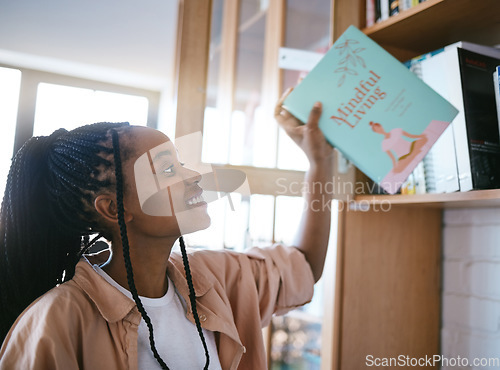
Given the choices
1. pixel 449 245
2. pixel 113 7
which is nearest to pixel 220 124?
pixel 449 245

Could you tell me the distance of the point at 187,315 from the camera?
0.90 meters

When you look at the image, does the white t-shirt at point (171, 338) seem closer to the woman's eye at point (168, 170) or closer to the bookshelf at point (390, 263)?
the woman's eye at point (168, 170)

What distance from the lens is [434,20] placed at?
3.37 feet

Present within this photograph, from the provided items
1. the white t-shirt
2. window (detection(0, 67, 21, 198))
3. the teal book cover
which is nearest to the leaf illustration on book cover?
the teal book cover

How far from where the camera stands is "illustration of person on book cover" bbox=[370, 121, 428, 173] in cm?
92

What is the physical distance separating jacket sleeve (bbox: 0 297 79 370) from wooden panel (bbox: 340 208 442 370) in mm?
737

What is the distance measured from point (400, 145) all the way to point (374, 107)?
102 mm

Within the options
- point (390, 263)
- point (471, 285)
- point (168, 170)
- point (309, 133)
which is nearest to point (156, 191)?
point (168, 170)

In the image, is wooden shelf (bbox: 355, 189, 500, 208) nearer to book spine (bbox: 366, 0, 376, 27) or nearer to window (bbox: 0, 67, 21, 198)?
book spine (bbox: 366, 0, 376, 27)

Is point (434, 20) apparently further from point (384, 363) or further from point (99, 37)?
point (99, 37)

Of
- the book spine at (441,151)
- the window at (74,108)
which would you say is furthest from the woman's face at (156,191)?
the window at (74,108)

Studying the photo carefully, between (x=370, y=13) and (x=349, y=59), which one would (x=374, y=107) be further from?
(x=370, y=13)

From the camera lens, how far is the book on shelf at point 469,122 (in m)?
0.94

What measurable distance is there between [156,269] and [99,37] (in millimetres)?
1842
